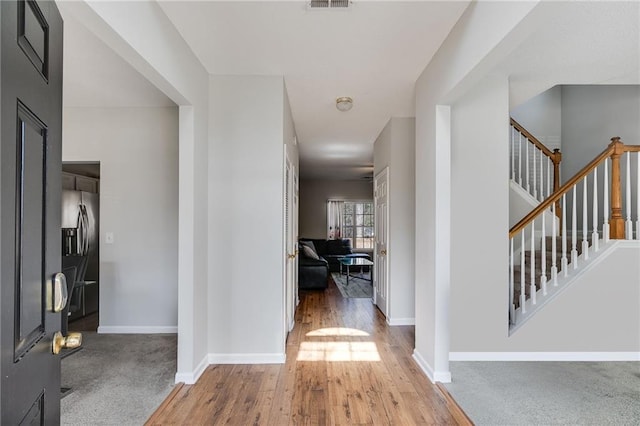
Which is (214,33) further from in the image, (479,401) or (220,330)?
(479,401)

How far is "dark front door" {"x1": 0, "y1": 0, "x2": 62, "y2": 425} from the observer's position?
27.6 inches

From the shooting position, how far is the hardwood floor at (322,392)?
225cm

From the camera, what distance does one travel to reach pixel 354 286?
23.2ft

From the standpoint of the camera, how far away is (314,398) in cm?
250

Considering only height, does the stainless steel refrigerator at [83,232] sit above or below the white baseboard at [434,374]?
above

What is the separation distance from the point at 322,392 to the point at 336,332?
4.88 ft

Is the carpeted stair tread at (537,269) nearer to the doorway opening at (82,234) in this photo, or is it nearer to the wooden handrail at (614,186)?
the wooden handrail at (614,186)

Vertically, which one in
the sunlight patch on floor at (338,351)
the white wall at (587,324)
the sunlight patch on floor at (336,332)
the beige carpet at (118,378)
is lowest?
the sunlight patch on floor at (336,332)

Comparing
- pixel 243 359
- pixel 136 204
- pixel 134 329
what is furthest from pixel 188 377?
pixel 136 204

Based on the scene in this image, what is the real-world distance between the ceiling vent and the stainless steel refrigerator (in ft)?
12.2

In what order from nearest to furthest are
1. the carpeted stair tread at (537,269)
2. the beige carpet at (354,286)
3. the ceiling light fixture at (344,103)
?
the carpeted stair tread at (537,269)
the ceiling light fixture at (344,103)
the beige carpet at (354,286)

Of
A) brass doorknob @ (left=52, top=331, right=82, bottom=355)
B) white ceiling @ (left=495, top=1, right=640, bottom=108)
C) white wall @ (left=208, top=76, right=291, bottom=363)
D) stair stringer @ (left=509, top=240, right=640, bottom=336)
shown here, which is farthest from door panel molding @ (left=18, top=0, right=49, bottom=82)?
stair stringer @ (left=509, top=240, right=640, bottom=336)

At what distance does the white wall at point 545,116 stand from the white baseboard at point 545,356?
335 centimetres

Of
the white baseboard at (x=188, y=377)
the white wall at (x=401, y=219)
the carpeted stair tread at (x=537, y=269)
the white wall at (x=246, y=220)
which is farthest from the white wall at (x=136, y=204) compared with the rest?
the carpeted stair tread at (x=537, y=269)
